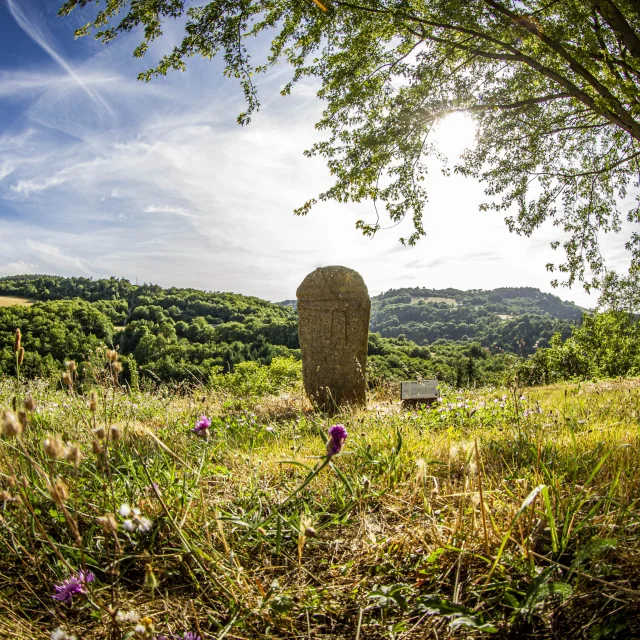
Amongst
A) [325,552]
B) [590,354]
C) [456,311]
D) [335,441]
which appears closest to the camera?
[335,441]

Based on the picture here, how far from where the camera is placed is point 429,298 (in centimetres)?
14875

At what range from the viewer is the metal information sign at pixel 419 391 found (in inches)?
299

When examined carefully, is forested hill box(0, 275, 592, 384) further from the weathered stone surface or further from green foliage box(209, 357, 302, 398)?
the weathered stone surface

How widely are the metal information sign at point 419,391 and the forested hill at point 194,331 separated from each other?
0.77m

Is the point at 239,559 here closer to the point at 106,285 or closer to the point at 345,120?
the point at 345,120

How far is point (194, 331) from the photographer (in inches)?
1907

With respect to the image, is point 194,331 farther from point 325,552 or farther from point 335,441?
point 335,441

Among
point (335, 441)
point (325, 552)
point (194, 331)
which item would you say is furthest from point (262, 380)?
point (194, 331)

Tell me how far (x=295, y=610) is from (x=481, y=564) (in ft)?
2.47

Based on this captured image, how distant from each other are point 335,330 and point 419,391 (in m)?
2.04

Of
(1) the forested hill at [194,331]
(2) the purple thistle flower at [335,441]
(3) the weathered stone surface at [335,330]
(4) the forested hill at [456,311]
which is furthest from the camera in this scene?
(4) the forested hill at [456,311]

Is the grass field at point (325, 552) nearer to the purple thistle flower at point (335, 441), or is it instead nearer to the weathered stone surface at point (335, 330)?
the purple thistle flower at point (335, 441)

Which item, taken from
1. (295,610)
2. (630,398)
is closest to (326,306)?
(630,398)

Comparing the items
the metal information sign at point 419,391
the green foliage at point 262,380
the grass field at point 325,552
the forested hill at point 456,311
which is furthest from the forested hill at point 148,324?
the forested hill at point 456,311
